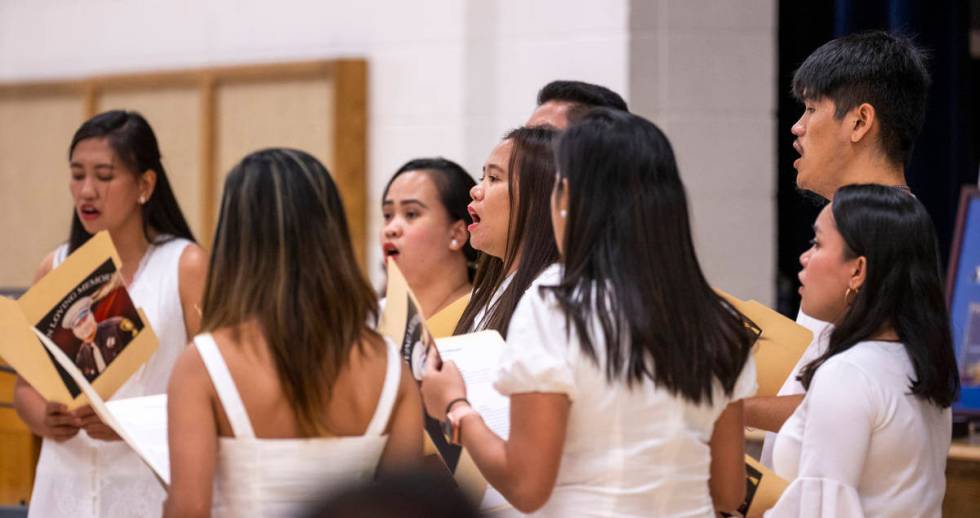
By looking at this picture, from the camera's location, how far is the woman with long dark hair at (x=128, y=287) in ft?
9.50

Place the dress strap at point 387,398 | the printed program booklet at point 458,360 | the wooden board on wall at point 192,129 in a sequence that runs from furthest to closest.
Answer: the wooden board on wall at point 192,129
the printed program booklet at point 458,360
the dress strap at point 387,398

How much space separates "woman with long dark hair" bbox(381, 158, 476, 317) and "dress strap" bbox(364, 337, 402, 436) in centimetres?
135

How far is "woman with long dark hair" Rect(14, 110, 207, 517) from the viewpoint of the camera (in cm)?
290

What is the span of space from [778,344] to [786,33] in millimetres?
3403

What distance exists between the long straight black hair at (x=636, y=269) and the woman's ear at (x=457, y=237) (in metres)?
1.47

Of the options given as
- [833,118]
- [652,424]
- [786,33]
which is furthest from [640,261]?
[786,33]

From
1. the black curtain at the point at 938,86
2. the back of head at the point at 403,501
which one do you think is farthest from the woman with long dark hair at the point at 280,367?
the black curtain at the point at 938,86

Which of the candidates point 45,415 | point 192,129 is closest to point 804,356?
point 45,415

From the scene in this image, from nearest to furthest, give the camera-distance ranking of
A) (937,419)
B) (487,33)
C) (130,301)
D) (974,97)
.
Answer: (937,419) < (130,301) < (487,33) < (974,97)

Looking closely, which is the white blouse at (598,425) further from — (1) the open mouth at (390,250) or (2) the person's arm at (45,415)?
(1) the open mouth at (390,250)

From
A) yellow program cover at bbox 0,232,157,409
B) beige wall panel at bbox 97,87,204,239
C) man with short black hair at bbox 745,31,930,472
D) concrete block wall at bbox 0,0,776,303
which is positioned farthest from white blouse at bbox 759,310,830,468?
beige wall panel at bbox 97,87,204,239

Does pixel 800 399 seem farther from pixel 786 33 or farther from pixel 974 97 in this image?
pixel 974 97

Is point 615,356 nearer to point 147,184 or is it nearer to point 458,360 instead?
point 458,360

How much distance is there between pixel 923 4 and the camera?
4.83 m
